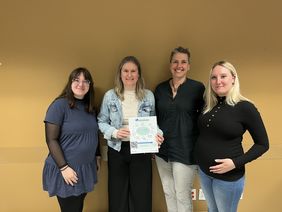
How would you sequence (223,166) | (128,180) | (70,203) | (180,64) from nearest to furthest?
1. (223,166)
2. (70,203)
3. (180,64)
4. (128,180)

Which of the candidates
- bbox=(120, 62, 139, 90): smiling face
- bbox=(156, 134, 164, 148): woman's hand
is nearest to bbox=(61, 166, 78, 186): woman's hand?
bbox=(156, 134, 164, 148): woman's hand

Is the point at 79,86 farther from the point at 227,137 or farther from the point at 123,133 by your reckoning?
the point at 227,137

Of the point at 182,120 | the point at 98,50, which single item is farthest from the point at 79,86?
the point at 182,120

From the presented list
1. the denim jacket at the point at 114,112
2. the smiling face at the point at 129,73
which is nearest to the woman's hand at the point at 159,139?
the denim jacket at the point at 114,112

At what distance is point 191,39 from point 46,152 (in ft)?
5.87

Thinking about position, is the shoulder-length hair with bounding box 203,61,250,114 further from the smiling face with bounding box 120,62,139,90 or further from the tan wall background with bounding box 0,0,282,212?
the tan wall background with bounding box 0,0,282,212

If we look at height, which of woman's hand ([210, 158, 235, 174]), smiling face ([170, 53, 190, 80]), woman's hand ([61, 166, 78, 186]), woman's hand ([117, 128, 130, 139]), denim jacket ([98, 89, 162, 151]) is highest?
smiling face ([170, 53, 190, 80])

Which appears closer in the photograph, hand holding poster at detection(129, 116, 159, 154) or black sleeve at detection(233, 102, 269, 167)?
black sleeve at detection(233, 102, 269, 167)

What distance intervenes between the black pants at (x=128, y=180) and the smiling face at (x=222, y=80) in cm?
90

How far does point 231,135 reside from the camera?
1.80 meters

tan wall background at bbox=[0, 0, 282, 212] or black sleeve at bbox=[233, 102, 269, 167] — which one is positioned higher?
tan wall background at bbox=[0, 0, 282, 212]

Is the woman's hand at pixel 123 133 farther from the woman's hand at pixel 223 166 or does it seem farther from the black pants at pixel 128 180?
the woman's hand at pixel 223 166

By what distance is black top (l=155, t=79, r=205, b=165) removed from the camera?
2.20 metres

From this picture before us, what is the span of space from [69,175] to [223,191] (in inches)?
42.8
